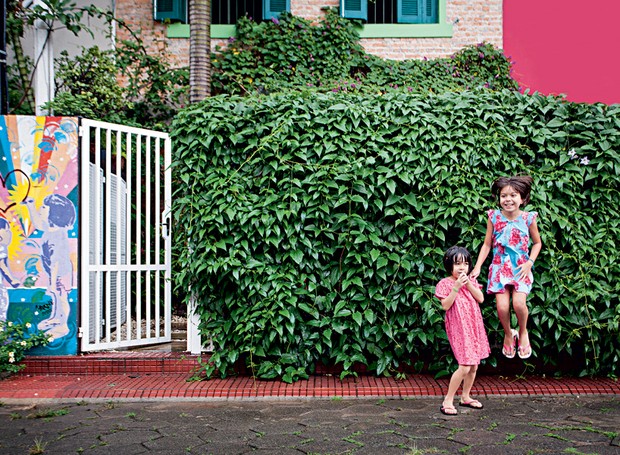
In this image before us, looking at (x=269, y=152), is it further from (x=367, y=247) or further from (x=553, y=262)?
(x=553, y=262)

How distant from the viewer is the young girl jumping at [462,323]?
14.8 ft

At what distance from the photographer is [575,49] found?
9.70 m

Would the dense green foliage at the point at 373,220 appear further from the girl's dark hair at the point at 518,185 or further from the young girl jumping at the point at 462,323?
the young girl jumping at the point at 462,323

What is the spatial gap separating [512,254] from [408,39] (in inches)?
247

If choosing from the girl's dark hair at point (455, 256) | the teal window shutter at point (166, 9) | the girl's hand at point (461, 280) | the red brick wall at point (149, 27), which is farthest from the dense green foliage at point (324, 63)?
the girl's hand at point (461, 280)

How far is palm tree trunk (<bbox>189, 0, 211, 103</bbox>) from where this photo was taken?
8.35 metres

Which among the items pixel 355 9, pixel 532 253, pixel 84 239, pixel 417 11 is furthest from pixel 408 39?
pixel 84 239

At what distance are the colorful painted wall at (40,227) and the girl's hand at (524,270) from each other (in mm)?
4022

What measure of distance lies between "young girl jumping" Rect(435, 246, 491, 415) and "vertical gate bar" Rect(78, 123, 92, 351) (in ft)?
10.9

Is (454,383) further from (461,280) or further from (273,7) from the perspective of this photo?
(273,7)

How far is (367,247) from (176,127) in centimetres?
209

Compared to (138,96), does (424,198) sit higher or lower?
lower

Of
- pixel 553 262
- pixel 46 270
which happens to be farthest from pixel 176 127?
pixel 553 262

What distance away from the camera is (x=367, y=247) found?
5.38 meters
